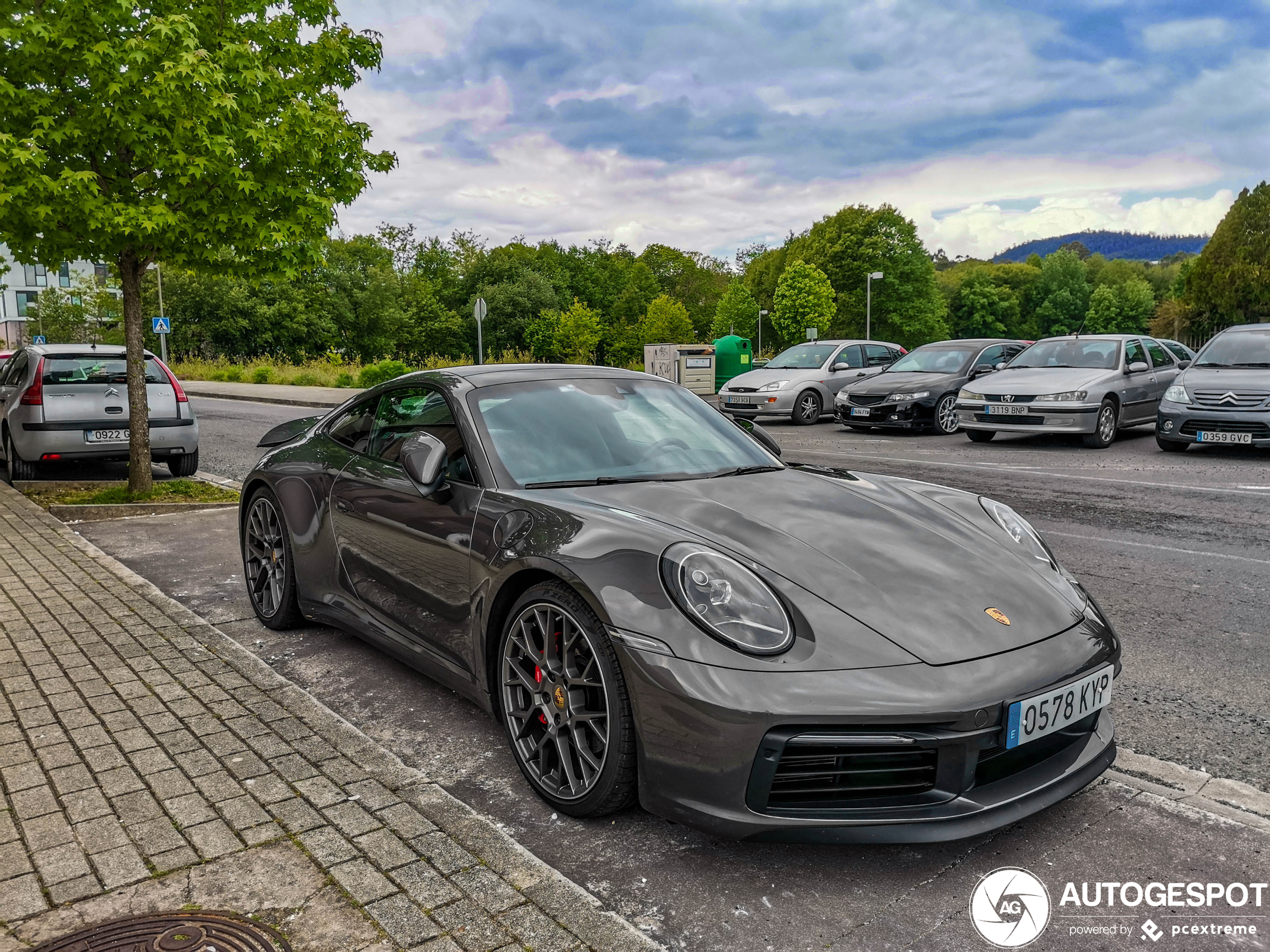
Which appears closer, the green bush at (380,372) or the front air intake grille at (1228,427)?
the front air intake grille at (1228,427)

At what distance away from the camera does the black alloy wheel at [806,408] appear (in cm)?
1759

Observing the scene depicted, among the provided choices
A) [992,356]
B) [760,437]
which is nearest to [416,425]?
[760,437]

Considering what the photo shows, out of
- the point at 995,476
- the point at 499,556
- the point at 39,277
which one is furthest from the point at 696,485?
the point at 39,277

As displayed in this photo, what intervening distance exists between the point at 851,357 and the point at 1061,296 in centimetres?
9686

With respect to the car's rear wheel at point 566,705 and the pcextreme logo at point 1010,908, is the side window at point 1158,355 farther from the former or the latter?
the car's rear wheel at point 566,705

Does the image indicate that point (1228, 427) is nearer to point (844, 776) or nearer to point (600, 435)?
point (600, 435)

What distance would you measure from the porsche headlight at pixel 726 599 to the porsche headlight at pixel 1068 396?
38.6 feet

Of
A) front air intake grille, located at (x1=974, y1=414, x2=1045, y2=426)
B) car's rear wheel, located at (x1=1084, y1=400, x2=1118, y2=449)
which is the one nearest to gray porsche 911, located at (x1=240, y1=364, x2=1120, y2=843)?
front air intake grille, located at (x1=974, y1=414, x2=1045, y2=426)

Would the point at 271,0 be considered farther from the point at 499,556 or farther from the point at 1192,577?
the point at 1192,577

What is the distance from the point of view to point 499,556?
3131 mm

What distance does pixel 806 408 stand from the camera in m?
17.7

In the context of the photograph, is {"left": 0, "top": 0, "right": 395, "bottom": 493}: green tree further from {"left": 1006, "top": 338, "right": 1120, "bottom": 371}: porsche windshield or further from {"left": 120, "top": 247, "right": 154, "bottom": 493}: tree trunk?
{"left": 1006, "top": 338, "right": 1120, "bottom": 371}: porsche windshield

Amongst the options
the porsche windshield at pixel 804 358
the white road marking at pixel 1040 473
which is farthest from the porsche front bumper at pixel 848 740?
the porsche windshield at pixel 804 358

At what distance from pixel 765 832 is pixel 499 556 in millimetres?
1240
